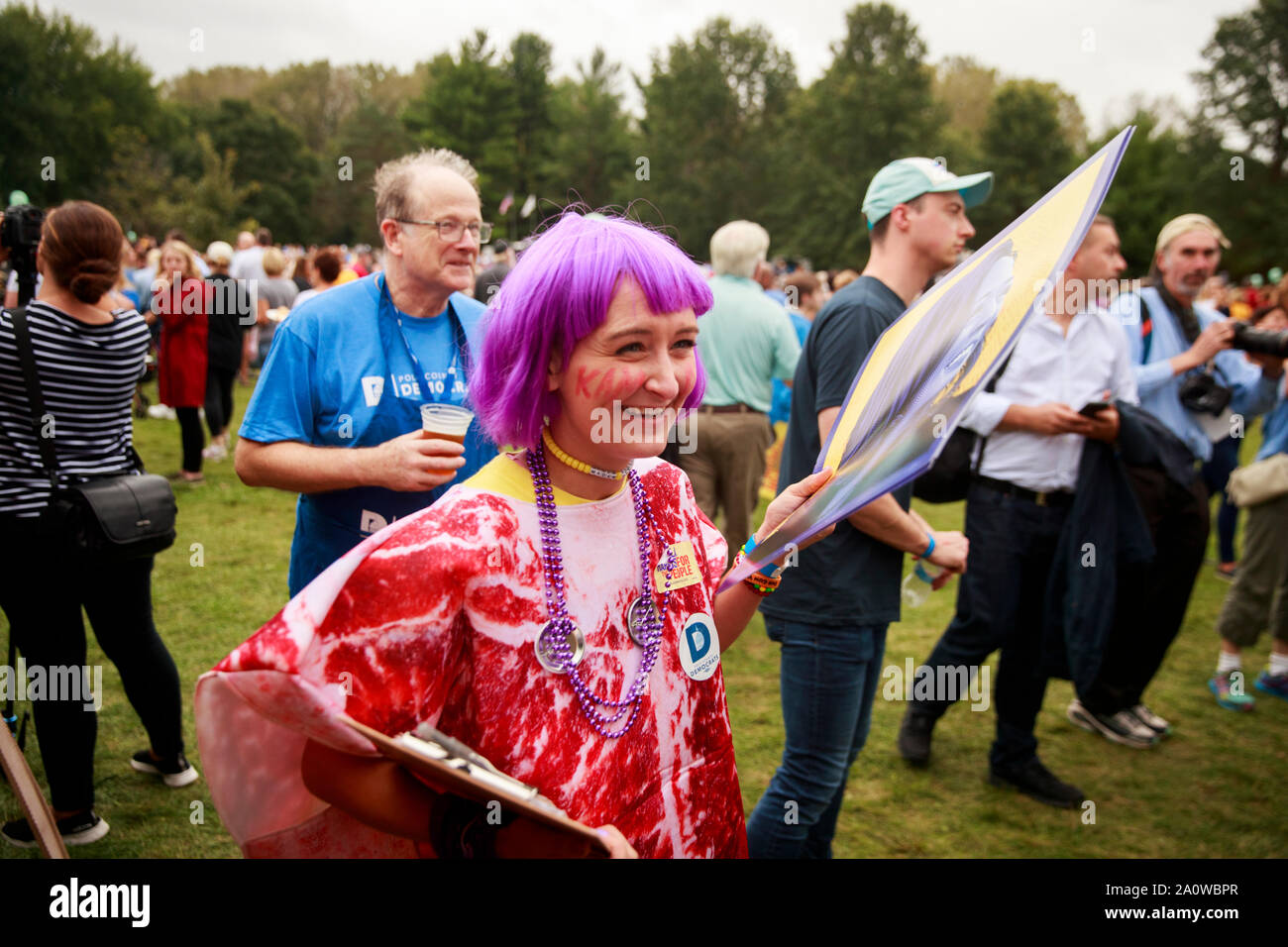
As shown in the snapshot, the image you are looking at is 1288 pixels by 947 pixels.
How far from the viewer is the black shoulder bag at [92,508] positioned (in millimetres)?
3031

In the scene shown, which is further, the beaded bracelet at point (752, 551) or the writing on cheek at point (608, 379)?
the beaded bracelet at point (752, 551)

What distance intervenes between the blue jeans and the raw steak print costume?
114 cm

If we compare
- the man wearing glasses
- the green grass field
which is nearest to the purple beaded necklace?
the man wearing glasses

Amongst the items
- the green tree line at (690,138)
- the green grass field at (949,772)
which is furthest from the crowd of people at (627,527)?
the green tree line at (690,138)

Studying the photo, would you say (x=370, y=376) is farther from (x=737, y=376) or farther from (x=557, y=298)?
(x=737, y=376)

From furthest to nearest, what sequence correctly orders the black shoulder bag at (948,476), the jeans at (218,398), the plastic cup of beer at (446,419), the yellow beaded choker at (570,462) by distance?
the jeans at (218,398) → the black shoulder bag at (948,476) → the plastic cup of beer at (446,419) → the yellow beaded choker at (570,462)

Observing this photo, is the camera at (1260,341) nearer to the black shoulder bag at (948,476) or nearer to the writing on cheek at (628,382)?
the black shoulder bag at (948,476)

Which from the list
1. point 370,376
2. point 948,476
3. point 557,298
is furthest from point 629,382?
point 948,476

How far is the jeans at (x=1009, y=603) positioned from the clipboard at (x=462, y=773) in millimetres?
3032

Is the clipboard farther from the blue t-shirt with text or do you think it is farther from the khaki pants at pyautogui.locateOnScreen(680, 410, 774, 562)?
the khaki pants at pyautogui.locateOnScreen(680, 410, 774, 562)

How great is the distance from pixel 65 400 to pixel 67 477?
0.27 m

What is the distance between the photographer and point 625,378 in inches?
52.7

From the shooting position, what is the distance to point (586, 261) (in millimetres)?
1333
